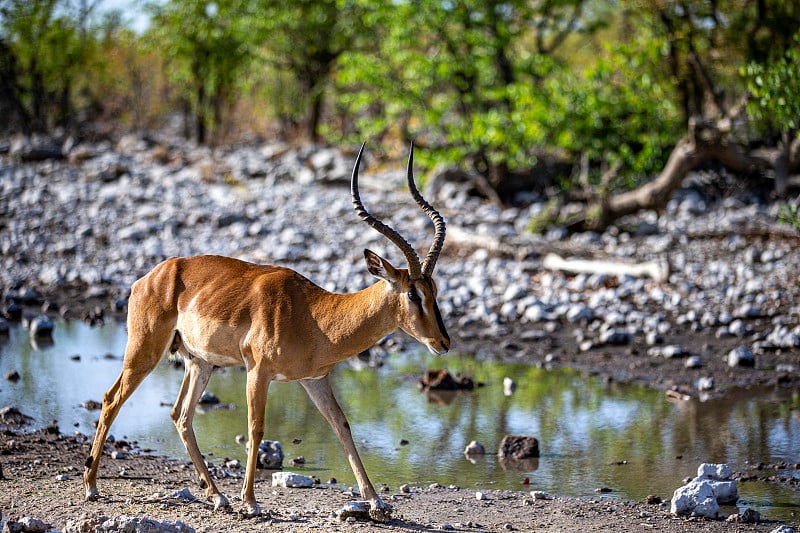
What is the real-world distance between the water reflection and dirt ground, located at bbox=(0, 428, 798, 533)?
0.44m

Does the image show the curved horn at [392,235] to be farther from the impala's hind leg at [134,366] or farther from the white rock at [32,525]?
the white rock at [32,525]

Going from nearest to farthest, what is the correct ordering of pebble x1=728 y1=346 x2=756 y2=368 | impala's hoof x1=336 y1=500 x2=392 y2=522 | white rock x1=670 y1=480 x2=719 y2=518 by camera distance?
impala's hoof x1=336 y1=500 x2=392 y2=522
white rock x1=670 y1=480 x2=719 y2=518
pebble x1=728 y1=346 x2=756 y2=368

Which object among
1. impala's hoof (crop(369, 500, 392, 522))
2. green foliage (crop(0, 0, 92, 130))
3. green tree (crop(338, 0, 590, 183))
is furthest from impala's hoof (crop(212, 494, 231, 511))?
green foliage (crop(0, 0, 92, 130))

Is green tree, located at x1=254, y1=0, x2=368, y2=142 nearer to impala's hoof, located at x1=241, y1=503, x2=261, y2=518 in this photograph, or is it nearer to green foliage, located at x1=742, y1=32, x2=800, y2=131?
green foliage, located at x1=742, y1=32, x2=800, y2=131

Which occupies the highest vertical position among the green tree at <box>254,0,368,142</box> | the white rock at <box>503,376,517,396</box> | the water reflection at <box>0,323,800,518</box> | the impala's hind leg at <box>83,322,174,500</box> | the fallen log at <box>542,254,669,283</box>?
the green tree at <box>254,0,368,142</box>

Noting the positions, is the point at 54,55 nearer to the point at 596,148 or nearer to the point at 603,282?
the point at 596,148

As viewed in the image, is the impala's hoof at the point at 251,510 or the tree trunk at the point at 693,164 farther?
the tree trunk at the point at 693,164

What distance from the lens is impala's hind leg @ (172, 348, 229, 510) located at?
22.3ft

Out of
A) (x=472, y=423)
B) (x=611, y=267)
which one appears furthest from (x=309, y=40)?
(x=472, y=423)

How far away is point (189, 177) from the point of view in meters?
22.9

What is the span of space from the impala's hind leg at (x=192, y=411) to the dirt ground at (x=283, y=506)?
133mm

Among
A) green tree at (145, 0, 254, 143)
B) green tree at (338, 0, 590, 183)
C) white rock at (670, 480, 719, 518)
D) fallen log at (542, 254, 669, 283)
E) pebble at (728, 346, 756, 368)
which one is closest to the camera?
white rock at (670, 480, 719, 518)

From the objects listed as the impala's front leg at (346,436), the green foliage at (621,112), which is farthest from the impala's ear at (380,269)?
the green foliage at (621,112)

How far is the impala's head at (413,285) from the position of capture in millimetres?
6297
